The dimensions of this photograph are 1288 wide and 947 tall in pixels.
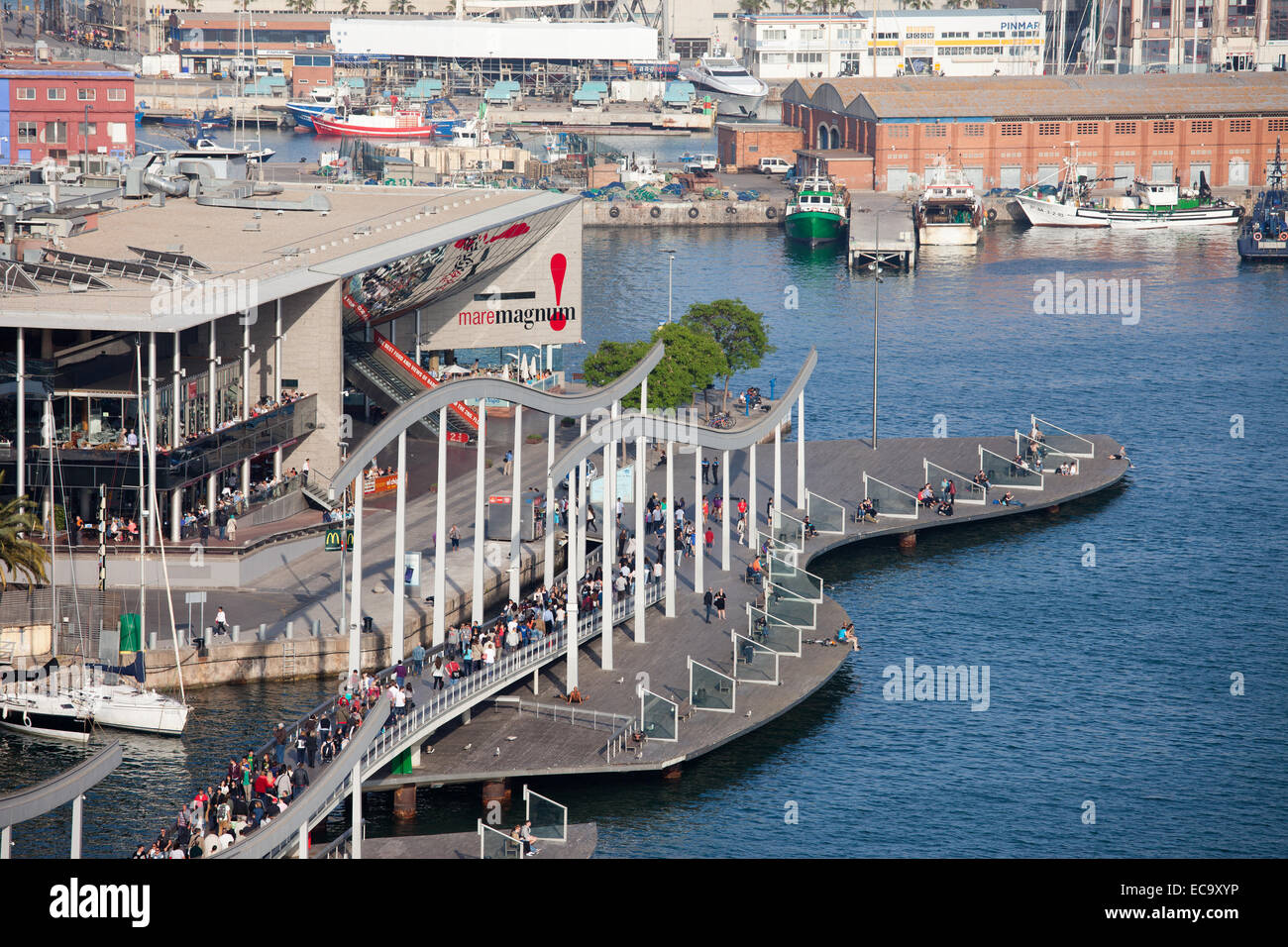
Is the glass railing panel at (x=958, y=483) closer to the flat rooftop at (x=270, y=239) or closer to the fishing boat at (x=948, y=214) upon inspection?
the flat rooftop at (x=270, y=239)

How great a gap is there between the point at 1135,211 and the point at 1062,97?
1451cm

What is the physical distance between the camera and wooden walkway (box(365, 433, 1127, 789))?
44.8 meters

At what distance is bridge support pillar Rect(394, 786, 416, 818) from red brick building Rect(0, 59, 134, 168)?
95312 millimetres

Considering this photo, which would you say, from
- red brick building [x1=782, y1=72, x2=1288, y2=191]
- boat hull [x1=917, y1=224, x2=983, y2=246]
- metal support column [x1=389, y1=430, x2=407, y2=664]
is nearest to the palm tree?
metal support column [x1=389, y1=430, x2=407, y2=664]

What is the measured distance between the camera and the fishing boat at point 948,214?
14788cm

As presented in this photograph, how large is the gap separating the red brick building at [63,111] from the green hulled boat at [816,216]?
51.9 meters

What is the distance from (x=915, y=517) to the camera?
227 feet

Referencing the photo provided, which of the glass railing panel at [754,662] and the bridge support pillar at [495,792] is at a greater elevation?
the glass railing panel at [754,662]

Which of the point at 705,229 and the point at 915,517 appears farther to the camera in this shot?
the point at 705,229

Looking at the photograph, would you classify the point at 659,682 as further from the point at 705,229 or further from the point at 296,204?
the point at 705,229

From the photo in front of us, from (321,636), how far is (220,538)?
27.6ft

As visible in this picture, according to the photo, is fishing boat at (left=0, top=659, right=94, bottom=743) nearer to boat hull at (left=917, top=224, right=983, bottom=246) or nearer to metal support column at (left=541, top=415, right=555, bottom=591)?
metal support column at (left=541, top=415, right=555, bottom=591)

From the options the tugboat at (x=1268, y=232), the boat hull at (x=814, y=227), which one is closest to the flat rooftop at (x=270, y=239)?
the boat hull at (x=814, y=227)
